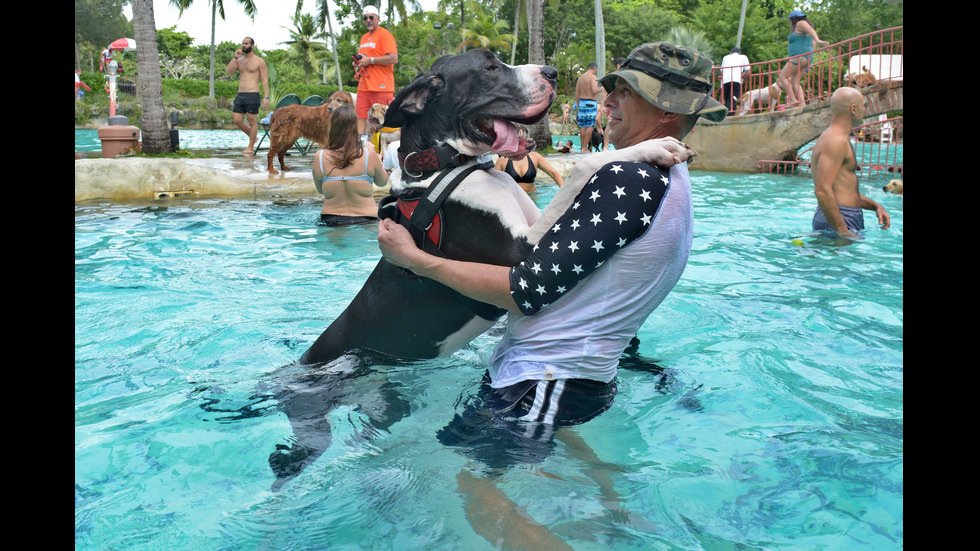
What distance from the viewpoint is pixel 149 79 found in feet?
42.7

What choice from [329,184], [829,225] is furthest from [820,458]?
[329,184]

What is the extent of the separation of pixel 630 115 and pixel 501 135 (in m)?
0.48

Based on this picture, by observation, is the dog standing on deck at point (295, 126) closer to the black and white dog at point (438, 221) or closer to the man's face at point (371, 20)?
the man's face at point (371, 20)

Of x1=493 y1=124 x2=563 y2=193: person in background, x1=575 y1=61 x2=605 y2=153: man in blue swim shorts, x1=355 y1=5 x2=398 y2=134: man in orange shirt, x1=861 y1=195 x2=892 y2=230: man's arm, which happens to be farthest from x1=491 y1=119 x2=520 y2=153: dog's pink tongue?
x1=575 y1=61 x2=605 y2=153: man in blue swim shorts

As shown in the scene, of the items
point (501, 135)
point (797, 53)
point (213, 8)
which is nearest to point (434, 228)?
point (501, 135)

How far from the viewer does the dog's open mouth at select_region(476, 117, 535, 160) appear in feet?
8.60

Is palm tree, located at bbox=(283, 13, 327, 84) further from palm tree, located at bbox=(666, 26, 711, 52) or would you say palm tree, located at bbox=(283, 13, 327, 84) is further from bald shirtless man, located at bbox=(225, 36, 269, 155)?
bald shirtless man, located at bbox=(225, 36, 269, 155)

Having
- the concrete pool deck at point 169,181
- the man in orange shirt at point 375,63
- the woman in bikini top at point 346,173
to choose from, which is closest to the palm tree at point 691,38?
the man in orange shirt at point 375,63

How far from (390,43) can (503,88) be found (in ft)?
29.2

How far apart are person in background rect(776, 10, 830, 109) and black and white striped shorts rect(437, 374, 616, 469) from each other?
1451 cm

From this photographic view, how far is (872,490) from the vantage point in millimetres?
2686

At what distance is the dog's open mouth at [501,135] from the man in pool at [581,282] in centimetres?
38
